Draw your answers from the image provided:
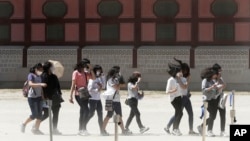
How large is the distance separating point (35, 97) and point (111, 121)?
4048mm

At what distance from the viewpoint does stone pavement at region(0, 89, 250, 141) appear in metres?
16.2

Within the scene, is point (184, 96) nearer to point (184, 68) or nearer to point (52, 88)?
point (184, 68)

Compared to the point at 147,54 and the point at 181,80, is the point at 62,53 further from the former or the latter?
the point at 181,80

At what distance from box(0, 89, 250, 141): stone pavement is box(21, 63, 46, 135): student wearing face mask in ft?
0.84

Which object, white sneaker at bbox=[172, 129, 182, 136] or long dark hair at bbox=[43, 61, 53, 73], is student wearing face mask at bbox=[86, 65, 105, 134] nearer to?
long dark hair at bbox=[43, 61, 53, 73]

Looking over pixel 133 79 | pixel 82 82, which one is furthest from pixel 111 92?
pixel 133 79

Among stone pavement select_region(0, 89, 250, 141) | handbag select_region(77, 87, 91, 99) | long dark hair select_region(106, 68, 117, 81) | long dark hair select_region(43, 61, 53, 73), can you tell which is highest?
long dark hair select_region(43, 61, 53, 73)

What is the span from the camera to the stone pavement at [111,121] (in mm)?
16250

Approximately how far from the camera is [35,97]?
17.2m

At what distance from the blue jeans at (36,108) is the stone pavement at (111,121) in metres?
0.44

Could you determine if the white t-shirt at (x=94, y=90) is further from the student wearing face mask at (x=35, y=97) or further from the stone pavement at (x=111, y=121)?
the student wearing face mask at (x=35, y=97)

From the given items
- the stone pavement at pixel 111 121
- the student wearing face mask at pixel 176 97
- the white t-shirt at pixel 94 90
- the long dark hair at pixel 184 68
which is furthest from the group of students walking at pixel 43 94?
the long dark hair at pixel 184 68

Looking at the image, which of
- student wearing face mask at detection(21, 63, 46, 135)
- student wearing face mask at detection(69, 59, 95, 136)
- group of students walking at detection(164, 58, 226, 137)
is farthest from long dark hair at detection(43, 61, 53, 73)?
group of students walking at detection(164, 58, 226, 137)

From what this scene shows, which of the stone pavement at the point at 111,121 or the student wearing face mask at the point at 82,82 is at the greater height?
the student wearing face mask at the point at 82,82
